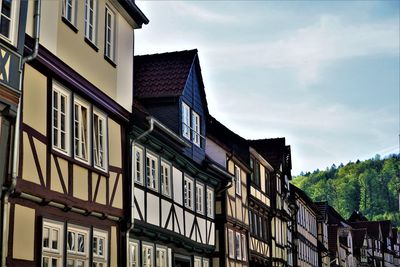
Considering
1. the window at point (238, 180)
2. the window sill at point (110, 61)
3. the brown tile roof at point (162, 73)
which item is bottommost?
the window at point (238, 180)

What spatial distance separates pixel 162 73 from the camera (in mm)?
26172

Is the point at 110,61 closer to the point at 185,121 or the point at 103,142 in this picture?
the point at 103,142

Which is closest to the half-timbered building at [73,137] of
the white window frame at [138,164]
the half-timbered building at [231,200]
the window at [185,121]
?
the white window frame at [138,164]

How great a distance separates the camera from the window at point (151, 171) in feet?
72.8

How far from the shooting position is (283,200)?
46469 mm

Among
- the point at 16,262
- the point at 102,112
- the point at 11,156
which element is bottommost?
the point at 16,262

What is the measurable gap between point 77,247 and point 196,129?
1201cm

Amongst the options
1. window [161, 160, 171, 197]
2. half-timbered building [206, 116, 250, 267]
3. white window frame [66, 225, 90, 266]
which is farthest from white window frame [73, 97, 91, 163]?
half-timbered building [206, 116, 250, 267]

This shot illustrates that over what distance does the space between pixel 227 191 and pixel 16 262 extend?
18.9 m

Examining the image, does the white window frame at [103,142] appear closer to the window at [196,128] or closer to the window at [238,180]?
the window at [196,128]

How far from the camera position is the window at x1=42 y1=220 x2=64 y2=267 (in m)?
14.9

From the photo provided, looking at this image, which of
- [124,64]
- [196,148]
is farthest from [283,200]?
[124,64]

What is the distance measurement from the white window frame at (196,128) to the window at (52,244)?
1214cm

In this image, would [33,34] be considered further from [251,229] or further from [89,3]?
[251,229]
